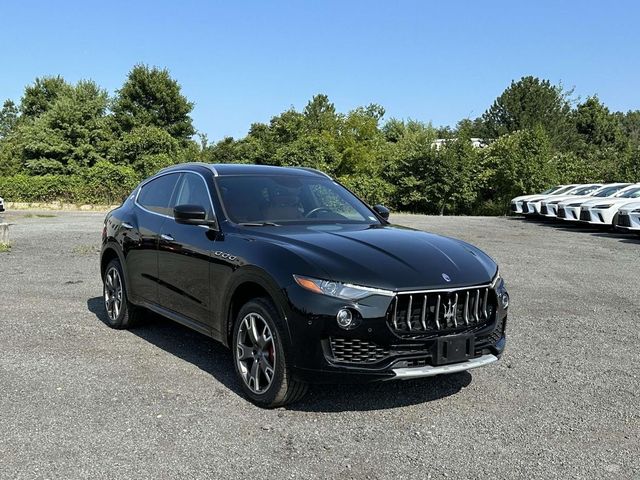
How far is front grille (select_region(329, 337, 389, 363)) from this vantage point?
3.89 meters

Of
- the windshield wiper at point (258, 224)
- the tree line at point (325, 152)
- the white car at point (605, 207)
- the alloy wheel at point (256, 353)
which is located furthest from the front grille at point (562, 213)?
the alloy wheel at point (256, 353)

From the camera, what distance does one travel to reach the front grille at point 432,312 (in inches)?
154

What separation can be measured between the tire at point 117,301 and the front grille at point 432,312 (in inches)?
133

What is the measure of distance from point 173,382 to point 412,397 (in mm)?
1798

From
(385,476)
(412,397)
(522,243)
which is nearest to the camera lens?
(385,476)

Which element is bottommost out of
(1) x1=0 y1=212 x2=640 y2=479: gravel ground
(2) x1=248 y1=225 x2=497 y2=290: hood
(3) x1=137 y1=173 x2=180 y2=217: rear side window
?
(1) x1=0 y1=212 x2=640 y2=479: gravel ground

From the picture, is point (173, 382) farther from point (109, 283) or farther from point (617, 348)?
point (617, 348)

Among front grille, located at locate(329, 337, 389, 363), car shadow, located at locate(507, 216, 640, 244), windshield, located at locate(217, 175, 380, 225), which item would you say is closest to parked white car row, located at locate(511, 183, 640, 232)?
car shadow, located at locate(507, 216, 640, 244)

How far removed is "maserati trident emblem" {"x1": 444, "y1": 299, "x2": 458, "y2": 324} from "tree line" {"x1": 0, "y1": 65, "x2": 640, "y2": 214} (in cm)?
3152

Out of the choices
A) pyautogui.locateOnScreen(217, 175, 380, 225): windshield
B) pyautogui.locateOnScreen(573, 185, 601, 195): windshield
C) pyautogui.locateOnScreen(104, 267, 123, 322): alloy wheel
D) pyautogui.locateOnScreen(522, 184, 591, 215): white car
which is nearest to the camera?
pyautogui.locateOnScreen(217, 175, 380, 225): windshield

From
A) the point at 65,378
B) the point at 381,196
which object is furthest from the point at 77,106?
the point at 65,378

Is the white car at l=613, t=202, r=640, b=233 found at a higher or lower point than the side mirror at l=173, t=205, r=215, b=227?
lower

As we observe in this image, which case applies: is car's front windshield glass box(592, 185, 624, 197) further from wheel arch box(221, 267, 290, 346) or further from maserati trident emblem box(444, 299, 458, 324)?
wheel arch box(221, 267, 290, 346)

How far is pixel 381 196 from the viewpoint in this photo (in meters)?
37.9
